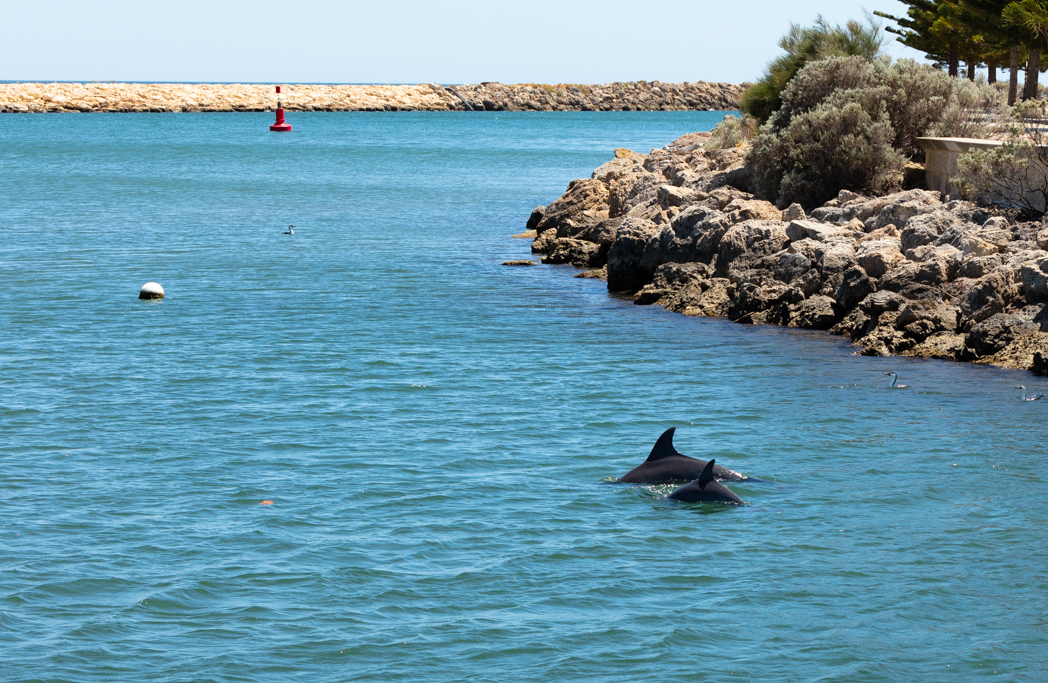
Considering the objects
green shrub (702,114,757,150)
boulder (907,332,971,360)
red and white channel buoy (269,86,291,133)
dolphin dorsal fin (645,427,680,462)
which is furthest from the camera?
red and white channel buoy (269,86,291,133)

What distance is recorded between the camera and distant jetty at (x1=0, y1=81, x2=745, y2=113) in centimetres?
15638

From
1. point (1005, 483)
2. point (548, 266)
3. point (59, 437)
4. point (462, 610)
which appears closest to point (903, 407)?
point (1005, 483)

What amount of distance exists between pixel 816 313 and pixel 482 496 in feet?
35.6

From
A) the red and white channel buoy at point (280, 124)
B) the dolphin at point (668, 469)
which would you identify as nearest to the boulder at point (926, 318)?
the dolphin at point (668, 469)

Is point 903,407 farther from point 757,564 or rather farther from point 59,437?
point 59,437

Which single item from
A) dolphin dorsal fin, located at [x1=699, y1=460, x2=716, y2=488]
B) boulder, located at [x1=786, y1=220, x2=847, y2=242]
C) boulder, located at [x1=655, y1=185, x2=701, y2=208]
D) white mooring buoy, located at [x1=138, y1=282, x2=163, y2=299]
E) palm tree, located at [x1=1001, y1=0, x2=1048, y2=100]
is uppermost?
palm tree, located at [x1=1001, y1=0, x2=1048, y2=100]

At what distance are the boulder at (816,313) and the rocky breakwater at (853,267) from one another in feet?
0.07

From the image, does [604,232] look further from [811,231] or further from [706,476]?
[706,476]

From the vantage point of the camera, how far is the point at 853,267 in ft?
69.7

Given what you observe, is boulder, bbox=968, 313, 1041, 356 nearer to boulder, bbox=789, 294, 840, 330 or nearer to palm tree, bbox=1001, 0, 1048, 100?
boulder, bbox=789, 294, 840, 330

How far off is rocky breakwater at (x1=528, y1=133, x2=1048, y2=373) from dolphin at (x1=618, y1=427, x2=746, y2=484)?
7.39m

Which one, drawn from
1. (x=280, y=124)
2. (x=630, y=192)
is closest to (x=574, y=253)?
(x=630, y=192)

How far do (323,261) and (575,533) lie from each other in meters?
21.7

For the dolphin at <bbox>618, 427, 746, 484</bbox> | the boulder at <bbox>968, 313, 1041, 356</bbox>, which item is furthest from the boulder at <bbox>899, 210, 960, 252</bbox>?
the dolphin at <bbox>618, 427, 746, 484</bbox>
